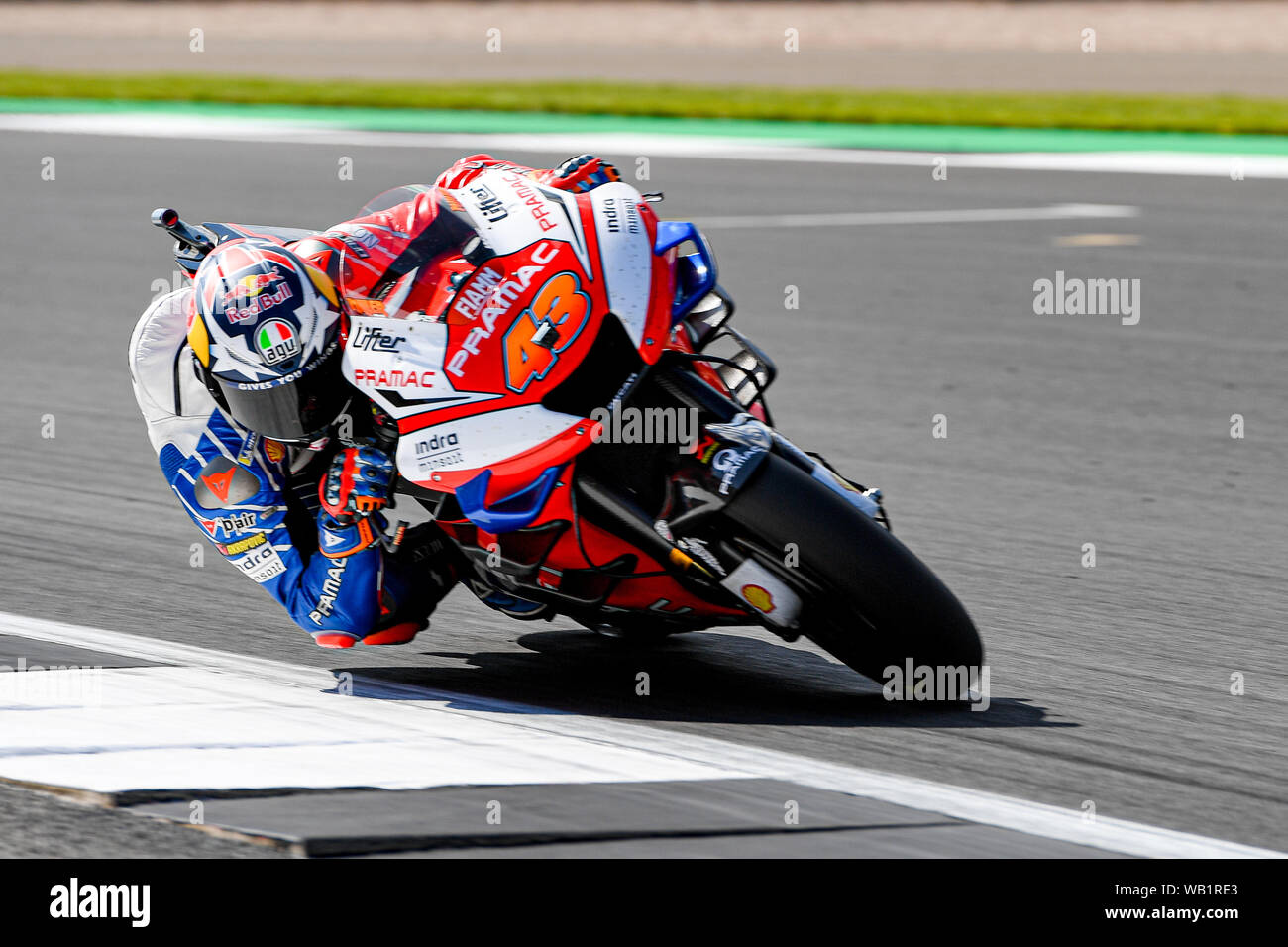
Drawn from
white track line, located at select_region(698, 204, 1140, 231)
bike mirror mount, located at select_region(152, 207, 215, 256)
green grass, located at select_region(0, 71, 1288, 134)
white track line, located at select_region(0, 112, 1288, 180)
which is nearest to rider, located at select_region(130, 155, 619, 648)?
bike mirror mount, located at select_region(152, 207, 215, 256)

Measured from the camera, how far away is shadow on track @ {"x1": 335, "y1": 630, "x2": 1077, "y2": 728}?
4941mm

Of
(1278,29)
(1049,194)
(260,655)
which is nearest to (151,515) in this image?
(260,655)

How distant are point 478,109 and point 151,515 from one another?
1860 cm

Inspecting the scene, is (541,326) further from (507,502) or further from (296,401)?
(296,401)

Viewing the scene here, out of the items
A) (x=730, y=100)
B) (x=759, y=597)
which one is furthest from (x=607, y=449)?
(x=730, y=100)

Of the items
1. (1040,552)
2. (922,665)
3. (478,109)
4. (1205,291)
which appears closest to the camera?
(922,665)

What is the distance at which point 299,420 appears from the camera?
5.07m

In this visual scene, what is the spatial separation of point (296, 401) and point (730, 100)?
21713mm

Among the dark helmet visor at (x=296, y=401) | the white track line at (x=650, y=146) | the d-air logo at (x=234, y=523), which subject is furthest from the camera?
the white track line at (x=650, y=146)

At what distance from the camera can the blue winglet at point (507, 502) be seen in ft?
16.2

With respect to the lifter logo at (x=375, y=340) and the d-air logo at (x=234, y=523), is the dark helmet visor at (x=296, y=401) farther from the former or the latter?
the d-air logo at (x=234, y=523)

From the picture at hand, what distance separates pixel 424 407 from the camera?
4961 millimetres

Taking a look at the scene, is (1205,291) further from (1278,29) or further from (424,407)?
(1278,29)
